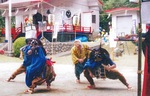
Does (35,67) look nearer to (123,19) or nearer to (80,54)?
(80,54)

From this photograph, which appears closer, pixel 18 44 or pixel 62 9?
pixel 18 44

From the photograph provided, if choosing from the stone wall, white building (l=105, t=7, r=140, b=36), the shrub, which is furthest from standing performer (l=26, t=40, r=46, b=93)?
white building (l=105, t=7, r=140, b=36)

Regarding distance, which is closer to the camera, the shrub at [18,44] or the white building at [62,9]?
the shrub at [18,44]

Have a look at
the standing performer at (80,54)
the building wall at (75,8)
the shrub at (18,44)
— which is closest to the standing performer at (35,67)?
the standing performer at (80,54)

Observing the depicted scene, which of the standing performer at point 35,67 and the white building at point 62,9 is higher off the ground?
the white building at point 62,9

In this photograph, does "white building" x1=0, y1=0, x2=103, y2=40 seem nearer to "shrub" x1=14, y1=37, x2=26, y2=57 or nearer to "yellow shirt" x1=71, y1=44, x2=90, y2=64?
"shrub" x1=14, y1=37, x2=26, y2=57

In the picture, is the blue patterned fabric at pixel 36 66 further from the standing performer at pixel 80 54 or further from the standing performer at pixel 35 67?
the standing performer at pixel 80 54

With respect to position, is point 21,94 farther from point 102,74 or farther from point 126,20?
point 126,20

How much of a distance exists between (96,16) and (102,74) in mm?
24303

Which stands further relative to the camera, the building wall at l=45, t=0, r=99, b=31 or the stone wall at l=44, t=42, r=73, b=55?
the building wall at l=45, t=0, r=99, b=31

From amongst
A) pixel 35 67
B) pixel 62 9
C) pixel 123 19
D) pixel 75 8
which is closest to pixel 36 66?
pixel 35 67

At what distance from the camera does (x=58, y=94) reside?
8.30 m

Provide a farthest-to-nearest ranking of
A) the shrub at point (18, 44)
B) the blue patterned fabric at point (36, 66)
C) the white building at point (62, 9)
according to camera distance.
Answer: the white building at point (62, 9) → the shrub at point (18, 44) → the blue patterned fabric at point (36, 66)

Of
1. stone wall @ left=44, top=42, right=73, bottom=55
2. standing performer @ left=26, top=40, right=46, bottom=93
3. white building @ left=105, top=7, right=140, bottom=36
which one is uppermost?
white building @ left=105, top=7, right=140, bottom=36
